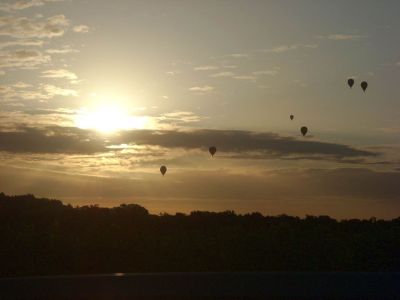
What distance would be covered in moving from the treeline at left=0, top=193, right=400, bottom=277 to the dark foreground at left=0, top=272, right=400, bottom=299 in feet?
15.3

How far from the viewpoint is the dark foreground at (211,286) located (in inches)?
580

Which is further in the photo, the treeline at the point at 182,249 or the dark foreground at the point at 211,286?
the treeline at the point at 182,249

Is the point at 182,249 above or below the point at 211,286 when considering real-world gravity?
above

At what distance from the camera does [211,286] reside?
15523 millimetres

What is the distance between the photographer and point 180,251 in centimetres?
2130

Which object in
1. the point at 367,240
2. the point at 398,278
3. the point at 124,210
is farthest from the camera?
the point at 124,210

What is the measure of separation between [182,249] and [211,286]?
5.90 m

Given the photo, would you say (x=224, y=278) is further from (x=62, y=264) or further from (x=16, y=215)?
(x=16, y=215)

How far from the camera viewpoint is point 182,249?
70.1 feet

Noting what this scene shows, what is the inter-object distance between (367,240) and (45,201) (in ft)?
59.6

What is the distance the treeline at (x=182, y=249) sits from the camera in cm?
2111

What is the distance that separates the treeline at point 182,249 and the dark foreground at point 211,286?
4.67 m

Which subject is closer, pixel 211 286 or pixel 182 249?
pixel 211 286

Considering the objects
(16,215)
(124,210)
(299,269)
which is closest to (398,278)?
(299,269)
